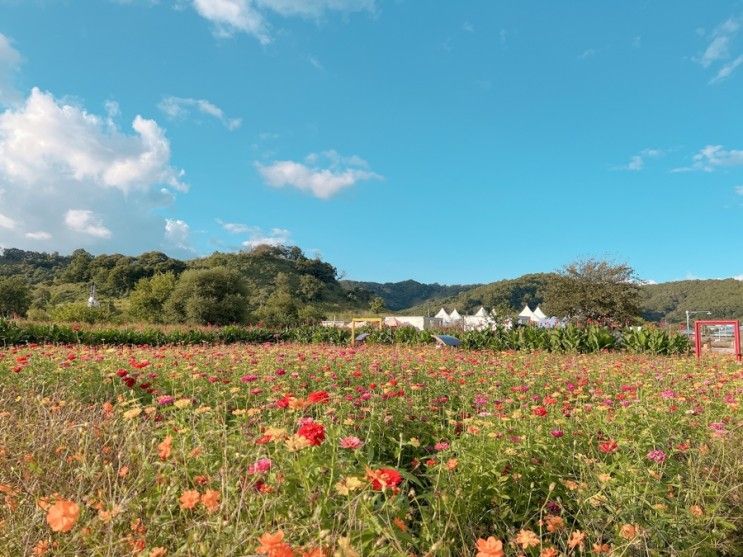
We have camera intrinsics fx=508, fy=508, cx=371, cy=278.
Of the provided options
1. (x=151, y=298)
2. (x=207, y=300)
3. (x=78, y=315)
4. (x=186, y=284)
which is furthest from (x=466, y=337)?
(x=151, y=298)

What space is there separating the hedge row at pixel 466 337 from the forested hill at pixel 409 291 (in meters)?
84.5

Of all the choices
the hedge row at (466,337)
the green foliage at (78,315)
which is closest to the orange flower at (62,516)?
the hedge row at (466,337)

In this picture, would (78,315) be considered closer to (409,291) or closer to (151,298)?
(151,298)

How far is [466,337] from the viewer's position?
16266 millimetres

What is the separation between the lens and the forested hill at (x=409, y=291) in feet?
352

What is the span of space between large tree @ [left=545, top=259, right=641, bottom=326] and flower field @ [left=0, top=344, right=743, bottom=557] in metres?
23.8

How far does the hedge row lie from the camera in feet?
43.7

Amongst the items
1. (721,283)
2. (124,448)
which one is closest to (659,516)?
(124,448)

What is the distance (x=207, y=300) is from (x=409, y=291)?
85944 mm

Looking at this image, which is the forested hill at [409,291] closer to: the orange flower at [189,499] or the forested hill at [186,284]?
the forested hill at [186,284]

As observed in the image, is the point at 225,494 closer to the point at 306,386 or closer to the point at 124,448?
the point at 124,448

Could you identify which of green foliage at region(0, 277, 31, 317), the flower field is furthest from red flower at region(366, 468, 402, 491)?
green foliage at region(0, 277, 31, 317)

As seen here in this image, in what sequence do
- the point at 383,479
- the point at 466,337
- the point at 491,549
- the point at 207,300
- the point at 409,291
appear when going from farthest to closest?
the point at 409,291 < the point at 207,300 < the point at 466,337 < the point at 383,479 < the point at 491,549

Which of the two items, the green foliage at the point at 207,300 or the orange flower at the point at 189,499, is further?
the green foliage at the point at 207,300
